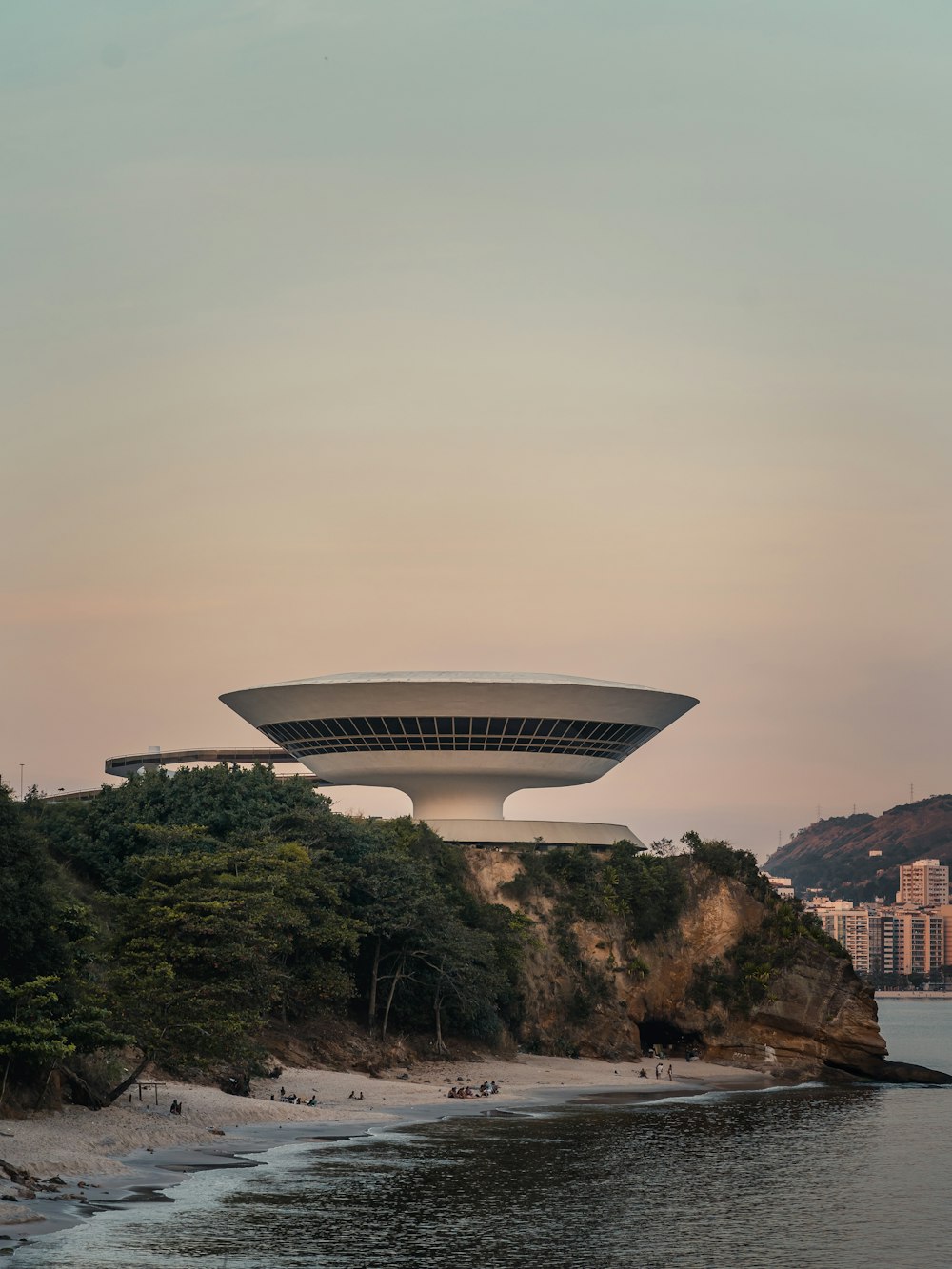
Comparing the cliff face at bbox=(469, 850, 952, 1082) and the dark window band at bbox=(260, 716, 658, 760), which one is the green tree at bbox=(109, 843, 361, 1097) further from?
the dark window band at bbox=(260, 716, 658, 760)

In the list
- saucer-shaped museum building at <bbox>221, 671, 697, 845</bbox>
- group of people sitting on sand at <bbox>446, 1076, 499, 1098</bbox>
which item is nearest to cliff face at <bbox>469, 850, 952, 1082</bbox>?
saucer-shaped museum building at <bbox>221, 671, 697, 845</bbox>

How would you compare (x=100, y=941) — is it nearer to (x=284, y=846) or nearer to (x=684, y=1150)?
(x=284, y=846)

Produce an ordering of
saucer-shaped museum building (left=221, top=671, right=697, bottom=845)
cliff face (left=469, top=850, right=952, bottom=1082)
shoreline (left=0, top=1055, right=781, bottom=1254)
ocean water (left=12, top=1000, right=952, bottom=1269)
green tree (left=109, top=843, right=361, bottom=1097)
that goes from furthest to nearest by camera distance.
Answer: saucer-shaped museum building (left=221, top=671, right=697, bottom=845)
cliff face (left=469, top=850, right=952, bottom=1082)
green tree (left=109, top=843, right=361, bottom=1097)
shoreline (left=0, top=1055, right=781, bottom=1254)
ocean water (left=12, top=1000, right=952, bottom=1269)

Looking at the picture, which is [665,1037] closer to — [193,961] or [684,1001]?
[684,1001]

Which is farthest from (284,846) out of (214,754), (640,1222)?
(214,754)

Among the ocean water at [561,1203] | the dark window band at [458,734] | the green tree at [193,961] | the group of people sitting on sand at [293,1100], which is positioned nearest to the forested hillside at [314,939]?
the green tree at [193,961]

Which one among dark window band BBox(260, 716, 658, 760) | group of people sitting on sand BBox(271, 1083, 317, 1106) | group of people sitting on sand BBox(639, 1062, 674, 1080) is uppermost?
dark window band BBox(260, 716, 658, 760)

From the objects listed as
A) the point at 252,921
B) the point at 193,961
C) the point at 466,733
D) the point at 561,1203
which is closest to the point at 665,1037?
the point at 466,733
